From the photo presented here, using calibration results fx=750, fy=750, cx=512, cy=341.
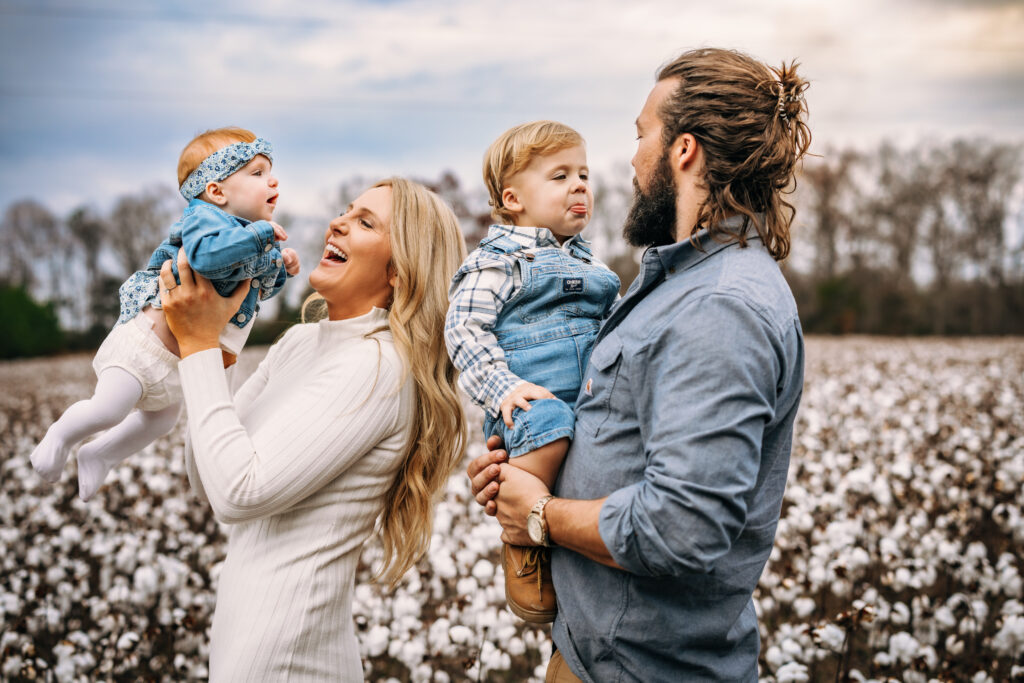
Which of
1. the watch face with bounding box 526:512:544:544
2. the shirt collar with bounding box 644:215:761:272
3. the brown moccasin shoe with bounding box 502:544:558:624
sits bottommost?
the brown moccasin shoe with bounding box 502:544:558:624

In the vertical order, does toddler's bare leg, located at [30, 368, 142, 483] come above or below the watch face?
above

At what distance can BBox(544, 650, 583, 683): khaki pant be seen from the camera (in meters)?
2.43

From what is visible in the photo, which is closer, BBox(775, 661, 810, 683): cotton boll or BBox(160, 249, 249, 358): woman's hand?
BBox(160, 249, 249, 358): woman's hand

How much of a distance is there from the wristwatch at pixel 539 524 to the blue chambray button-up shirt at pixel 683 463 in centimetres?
11

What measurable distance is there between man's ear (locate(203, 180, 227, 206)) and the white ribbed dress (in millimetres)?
700

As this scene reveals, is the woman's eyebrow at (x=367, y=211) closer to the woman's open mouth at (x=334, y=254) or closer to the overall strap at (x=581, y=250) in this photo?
the woman's open mouth at (x=334, y=254)

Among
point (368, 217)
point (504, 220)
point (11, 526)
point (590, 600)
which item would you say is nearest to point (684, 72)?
point (504, 220)

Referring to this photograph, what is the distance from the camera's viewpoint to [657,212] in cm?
233

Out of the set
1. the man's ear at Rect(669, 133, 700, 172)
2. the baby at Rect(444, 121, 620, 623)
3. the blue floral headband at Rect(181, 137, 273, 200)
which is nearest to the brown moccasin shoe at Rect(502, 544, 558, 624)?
the baby at Rect(444, 121, 620, 623)

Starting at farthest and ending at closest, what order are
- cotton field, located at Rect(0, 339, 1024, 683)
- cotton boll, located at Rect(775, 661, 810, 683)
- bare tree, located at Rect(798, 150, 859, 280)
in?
bare tree, located at Rect(798, 150, 859, 280)
cotton field, located at Rect(0, 339, 1024, 683)
cotton boll, located at Rect(775, 661, 810, 683)

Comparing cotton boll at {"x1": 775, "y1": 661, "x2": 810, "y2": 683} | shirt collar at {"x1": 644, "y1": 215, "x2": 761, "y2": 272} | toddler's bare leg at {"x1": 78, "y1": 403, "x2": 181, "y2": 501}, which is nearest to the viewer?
shirt collar at {"x1": 644, "y1": 215, "x2": 761, "y2": 272}

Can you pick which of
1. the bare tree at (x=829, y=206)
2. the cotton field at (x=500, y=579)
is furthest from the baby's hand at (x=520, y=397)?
the bare tree at (x=829, y=206)

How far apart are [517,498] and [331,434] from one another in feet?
Answer: 2.29

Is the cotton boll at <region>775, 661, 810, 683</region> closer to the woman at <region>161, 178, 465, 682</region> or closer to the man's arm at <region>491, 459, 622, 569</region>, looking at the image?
the woman at <region>161, 178, 465, 682</region>
